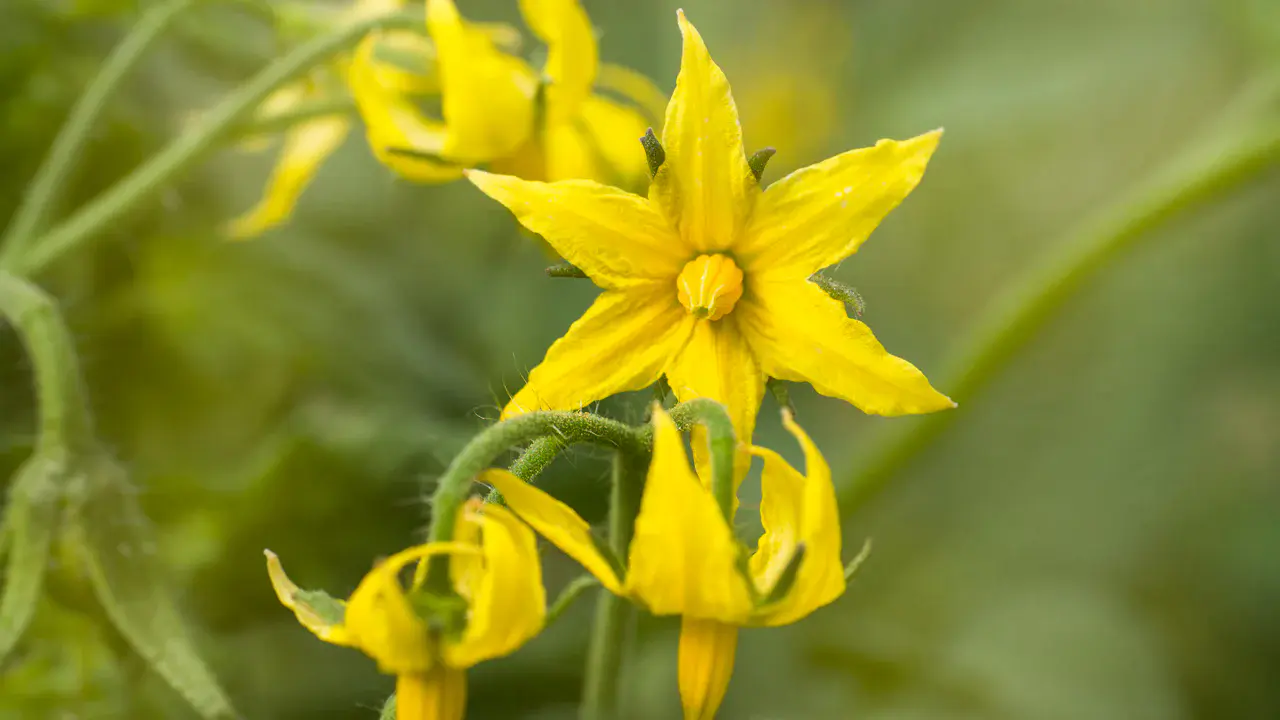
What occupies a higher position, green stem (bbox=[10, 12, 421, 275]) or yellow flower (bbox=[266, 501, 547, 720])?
green stem (bbox=[10, 12, 421, 275])

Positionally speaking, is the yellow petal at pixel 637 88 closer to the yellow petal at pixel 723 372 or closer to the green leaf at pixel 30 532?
the yellow petal at pixel 723 372

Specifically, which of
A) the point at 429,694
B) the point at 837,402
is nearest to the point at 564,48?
the point at 429,694

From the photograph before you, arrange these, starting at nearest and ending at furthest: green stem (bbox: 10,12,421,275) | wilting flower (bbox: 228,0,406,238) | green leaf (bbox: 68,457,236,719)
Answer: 1. green leaf (bbox: 68,457,236,719)
2. green stem (bbox: 10,12,421,275)
3. wilting flower (bbox: 228,0,406,238)

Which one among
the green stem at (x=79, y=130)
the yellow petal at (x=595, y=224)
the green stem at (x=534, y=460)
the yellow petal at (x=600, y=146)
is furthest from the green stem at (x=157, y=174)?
the green stem at (x=534, y=460)

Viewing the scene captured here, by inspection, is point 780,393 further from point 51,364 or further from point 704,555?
point 51,364

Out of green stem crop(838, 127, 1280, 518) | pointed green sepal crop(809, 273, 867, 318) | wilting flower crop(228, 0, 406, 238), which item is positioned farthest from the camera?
green stem crop(838, 127, 1280, 518)

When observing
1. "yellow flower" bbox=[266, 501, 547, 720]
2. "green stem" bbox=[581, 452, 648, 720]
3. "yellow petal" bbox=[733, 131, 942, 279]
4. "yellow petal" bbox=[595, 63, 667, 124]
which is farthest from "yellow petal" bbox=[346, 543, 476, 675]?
"yellow petal" bbox=[595, 63, 667, 124]

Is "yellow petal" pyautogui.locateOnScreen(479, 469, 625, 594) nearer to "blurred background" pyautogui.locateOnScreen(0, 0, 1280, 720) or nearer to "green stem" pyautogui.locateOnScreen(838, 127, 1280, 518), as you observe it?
"blurred background" pyautogui.locateOnScreen(0, 0, 1280, 720)

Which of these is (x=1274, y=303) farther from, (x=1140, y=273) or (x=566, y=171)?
(x=566, y=171)
